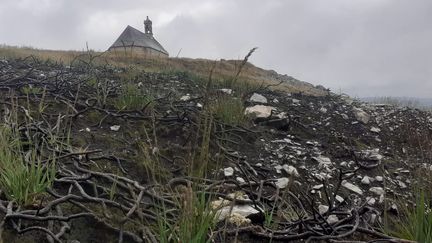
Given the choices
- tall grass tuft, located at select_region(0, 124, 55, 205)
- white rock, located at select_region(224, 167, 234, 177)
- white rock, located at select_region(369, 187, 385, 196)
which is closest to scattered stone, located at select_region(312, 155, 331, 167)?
white rock, located at select_region(369, 187, 385, 196)

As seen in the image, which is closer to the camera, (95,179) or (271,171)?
(95,179)

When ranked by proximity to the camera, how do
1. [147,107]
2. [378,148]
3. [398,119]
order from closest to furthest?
[147,107] < [378,148] < [398,119]

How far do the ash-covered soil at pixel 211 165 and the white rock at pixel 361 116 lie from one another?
0.03m

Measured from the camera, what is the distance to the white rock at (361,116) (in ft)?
20.0

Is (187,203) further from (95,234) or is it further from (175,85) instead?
(175,85)

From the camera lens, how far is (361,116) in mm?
6207

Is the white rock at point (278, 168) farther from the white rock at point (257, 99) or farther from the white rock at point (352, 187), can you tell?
the white rock at point (257, 99)

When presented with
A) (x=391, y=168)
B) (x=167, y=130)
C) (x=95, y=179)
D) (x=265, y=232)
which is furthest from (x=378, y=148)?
(x=95, y=179)

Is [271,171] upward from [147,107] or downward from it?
downward

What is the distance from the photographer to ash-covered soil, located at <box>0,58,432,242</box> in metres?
2.09

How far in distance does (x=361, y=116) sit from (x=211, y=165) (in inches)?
139

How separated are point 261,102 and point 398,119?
2210mm

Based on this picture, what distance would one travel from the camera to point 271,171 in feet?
12.1

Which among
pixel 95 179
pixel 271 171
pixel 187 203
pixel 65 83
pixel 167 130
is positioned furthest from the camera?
pixel 65 83
